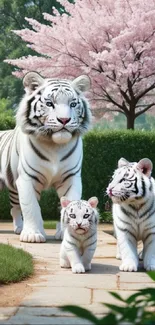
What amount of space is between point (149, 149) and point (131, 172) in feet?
23.8

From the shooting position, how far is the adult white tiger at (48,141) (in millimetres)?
7383

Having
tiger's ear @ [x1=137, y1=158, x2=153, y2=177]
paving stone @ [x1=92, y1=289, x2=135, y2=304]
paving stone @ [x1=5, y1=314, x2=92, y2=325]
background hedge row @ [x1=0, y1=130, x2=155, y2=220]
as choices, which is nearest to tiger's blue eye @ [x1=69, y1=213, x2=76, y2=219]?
tiger's ear @ [x1=137, y1=158, x2=153, y2=177]

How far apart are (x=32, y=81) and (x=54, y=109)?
684 mm

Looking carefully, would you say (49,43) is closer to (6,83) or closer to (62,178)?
(6,83)

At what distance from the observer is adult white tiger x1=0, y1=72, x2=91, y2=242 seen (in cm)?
738

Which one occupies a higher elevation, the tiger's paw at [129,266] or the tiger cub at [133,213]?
the tiger cub at [133,213]

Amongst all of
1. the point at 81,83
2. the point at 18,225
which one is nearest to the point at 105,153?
the point at 18,225

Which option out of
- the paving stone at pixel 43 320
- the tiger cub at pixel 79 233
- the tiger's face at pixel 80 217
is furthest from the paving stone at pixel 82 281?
the paving stone at pixel 43 320

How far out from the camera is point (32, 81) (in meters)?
7.86

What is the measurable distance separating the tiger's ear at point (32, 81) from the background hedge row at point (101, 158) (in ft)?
15.5

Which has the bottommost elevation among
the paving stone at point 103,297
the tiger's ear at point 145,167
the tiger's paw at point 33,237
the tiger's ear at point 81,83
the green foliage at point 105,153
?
the paving stone at point 103,297

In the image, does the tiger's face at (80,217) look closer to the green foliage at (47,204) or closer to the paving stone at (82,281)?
the paving stone at (82,281)

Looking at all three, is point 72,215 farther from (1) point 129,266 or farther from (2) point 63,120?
(2) point 63,120

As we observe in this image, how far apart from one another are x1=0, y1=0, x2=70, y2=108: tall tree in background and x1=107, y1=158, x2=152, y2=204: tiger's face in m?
27.8
